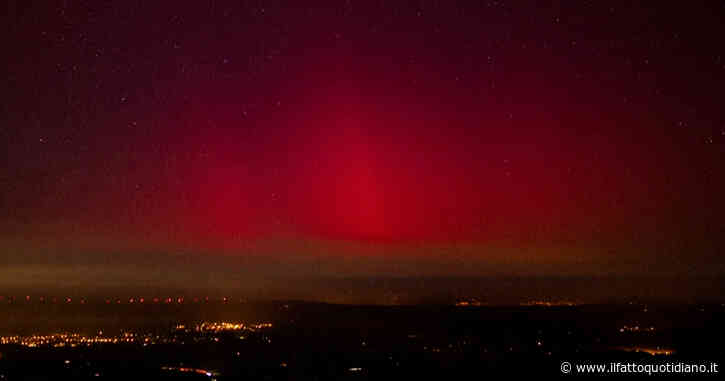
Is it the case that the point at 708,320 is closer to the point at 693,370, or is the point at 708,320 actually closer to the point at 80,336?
the point at 693,370

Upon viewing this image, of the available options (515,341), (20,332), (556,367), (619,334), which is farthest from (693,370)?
(20,332)

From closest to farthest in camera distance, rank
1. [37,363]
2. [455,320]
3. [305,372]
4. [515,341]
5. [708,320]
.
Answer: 1. [305,372]
2. [37,363]
3. [515,341]
4. [708,320]
5. [455,320]

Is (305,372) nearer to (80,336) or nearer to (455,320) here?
(80,336)

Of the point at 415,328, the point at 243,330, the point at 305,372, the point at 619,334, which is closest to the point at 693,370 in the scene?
the point at 305,372

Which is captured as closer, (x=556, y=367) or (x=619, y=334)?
(x=556, y=367)

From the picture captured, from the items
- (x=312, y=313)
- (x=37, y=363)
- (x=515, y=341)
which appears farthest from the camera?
(x=312, y=313)

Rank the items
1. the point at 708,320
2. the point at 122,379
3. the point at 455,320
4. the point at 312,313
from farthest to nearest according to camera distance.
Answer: the point at 312,313 → the point at 455,320 → the point at 708,320 → the point at 122,379
